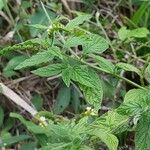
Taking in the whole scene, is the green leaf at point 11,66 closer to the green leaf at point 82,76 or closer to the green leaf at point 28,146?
the green leaf at point 28,146

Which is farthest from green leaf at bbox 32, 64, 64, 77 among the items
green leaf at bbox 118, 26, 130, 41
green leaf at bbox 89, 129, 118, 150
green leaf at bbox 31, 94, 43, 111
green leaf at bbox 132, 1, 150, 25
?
green leaf at bbox 132, 1, 150, 25

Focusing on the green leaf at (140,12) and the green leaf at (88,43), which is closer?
the green leaf at (88,43)

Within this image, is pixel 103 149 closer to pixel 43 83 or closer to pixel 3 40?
pixel 43 83

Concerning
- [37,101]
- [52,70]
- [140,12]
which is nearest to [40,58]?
[52,70]

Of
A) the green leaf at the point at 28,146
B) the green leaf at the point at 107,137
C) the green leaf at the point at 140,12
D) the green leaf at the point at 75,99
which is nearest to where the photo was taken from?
the green leaf at the point at 107,137

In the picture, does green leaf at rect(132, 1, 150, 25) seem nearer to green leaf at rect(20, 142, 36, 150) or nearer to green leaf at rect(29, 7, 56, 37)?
green leaf at rect(29, 7, 56, 37)

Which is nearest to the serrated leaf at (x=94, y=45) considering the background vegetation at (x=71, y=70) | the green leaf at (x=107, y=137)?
the background vegetation at (x=71, y=70)

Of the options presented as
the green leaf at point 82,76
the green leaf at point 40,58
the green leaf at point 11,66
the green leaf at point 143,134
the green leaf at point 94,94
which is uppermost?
the green leaf at point 40,58
